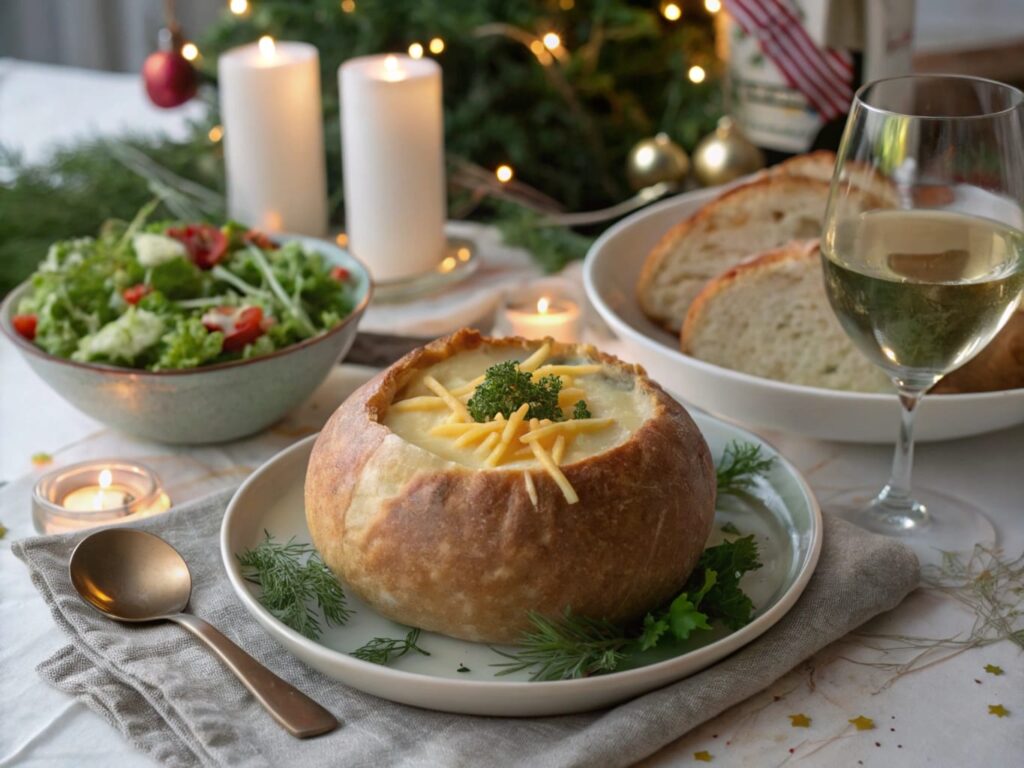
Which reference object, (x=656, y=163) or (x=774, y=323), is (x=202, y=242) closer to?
(x=774, y=323)

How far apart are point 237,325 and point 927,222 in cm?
98

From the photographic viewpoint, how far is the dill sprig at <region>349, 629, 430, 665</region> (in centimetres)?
119

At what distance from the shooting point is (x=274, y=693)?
3.79 feet

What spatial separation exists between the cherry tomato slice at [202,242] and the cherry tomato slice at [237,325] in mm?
189

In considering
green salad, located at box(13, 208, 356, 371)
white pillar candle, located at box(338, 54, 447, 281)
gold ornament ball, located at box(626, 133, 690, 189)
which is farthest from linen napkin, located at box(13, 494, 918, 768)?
gold ornament ball, located at box(626, 133, 690, 189)

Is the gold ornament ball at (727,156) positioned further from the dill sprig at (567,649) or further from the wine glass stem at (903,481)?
the dill sprig at (567,649)

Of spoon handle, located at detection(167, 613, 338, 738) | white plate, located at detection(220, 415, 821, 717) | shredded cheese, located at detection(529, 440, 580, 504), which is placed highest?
shredded cheese, located at detection(529, 440, 580, 504)

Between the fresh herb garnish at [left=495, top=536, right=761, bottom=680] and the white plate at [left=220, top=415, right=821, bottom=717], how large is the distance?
2 cm

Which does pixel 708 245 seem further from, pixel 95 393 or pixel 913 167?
pixel 95 393

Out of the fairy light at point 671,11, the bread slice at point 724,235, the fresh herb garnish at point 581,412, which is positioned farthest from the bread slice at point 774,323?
the fairy light at point 671,11

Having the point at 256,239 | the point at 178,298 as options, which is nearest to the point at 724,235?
the point at 256,239

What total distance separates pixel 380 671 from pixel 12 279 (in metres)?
1.51

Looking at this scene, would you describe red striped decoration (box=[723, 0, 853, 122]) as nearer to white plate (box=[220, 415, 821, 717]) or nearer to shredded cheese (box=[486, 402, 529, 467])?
white plate (box=[220, 415, 821, 717])

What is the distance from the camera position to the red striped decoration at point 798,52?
2441 mm
